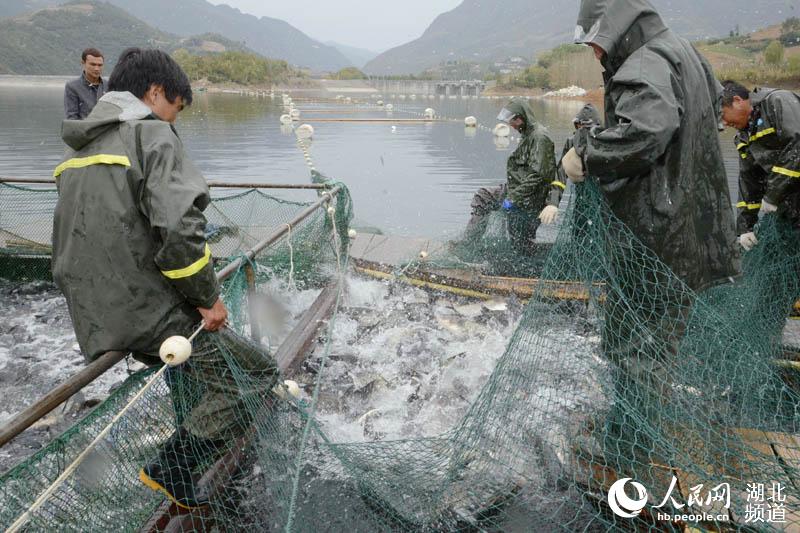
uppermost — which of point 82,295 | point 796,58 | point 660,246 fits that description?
point 796,58

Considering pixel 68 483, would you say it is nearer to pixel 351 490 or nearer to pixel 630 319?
pixel 351 490

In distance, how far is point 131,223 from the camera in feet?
6.69

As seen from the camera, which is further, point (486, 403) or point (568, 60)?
point (568, 60)

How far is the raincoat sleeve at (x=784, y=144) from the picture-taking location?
3764 millimetres

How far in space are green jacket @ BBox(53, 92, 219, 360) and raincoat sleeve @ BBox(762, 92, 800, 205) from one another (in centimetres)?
406

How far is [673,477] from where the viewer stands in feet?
7.10

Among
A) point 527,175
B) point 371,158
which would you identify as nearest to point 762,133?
point 527,175

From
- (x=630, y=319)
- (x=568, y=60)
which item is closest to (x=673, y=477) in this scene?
(x=630, y=319)

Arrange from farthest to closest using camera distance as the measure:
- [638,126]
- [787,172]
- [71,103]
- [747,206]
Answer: [71,103] → [747,206] → [787,172] → [638,126]

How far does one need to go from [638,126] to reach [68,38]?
15597 centimetres

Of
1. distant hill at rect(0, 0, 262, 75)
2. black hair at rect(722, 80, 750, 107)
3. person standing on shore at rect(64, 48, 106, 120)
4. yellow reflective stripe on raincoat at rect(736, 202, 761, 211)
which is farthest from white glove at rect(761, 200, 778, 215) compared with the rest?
distant hill at rect(0, 0, 262, 75)

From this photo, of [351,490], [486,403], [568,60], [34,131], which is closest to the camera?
[486,403]

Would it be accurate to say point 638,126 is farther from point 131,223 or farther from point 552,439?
point 131,223

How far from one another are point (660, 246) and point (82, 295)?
2612 millimetres
